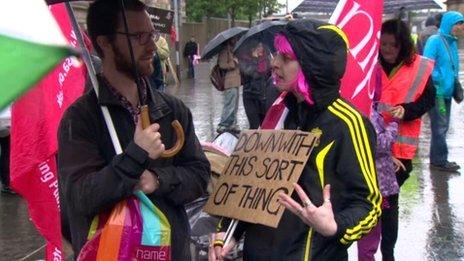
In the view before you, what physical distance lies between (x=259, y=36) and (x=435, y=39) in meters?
2.24

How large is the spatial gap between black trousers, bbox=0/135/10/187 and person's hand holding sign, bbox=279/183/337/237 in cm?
609

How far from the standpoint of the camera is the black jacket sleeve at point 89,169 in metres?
2.25

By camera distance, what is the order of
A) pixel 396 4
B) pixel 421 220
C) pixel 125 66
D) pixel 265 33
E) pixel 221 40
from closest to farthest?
1. pixel 125 66
2. pixel 396 4
3. pixel 421 220
4. pixel 265 33
5. pixel 221 40

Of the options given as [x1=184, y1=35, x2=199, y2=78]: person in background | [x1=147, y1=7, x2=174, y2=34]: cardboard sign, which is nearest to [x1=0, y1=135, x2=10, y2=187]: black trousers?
[x1=147, y1=7, x2=174, y2=34]: cardboard sign

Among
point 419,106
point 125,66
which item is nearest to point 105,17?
point 125,66

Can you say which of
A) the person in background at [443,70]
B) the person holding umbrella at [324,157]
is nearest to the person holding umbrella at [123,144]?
the person holding umbrella at [324,157]

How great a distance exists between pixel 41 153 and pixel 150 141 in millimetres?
1379

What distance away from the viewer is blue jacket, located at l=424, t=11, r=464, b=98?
26.6ft

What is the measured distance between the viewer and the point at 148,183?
2367 millimetres

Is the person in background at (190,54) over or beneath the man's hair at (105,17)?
beneath

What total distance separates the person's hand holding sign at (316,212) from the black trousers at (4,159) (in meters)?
6.09

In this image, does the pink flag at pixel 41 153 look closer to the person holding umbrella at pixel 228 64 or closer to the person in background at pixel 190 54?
the person holding umbrella at pixel 228 64

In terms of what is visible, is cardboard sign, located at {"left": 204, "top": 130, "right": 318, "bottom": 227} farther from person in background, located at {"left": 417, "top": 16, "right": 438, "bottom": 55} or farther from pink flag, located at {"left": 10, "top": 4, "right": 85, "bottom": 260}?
person in background, located at {"left": 417, "top": 16, "right": 438, "bottom": 55}

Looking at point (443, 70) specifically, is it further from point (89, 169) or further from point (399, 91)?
point (89, 169)
